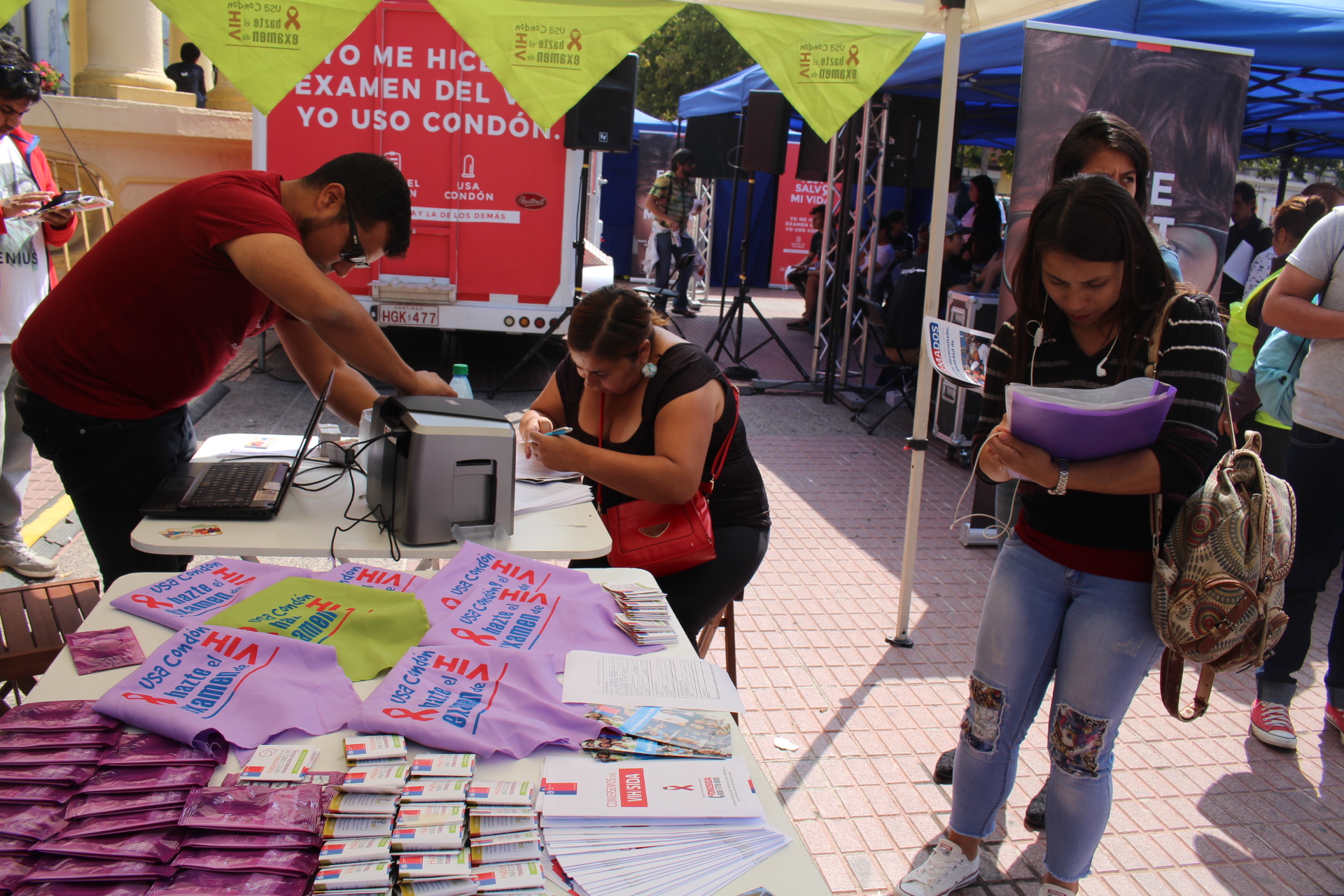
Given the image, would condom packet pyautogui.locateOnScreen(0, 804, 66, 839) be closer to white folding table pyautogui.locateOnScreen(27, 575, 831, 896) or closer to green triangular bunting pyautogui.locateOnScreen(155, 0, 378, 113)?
white folding table pyautogui.locateOnScreen(27, 575, 831, 896)

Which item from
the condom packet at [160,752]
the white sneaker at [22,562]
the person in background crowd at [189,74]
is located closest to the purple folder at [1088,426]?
the condom packet at [160,752]

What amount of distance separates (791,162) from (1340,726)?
13.5m

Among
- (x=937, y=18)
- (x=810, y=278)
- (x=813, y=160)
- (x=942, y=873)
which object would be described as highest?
(x=813, y=160)

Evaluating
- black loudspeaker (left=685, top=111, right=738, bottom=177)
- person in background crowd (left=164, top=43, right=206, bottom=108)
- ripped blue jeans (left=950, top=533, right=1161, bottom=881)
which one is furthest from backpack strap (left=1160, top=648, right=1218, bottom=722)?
person in background crowd (left=164, top=43, right=206, bottom=108)

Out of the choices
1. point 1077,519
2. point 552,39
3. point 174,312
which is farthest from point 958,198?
point 174,312

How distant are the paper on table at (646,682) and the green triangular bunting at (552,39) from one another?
2.12 m

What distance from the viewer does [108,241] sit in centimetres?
238

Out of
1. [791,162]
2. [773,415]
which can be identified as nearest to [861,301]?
[773,415]

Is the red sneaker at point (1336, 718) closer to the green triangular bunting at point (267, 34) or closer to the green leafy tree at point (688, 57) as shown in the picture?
the green triangular bunting at point (267, 34)

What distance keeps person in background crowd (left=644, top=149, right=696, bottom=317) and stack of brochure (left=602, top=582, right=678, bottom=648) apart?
30.7ft

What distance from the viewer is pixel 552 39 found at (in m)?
3.22

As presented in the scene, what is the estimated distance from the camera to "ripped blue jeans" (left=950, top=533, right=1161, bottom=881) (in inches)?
78.6

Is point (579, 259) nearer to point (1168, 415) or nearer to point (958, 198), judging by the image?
point (1168, 415)

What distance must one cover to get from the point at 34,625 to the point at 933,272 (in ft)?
9.73
